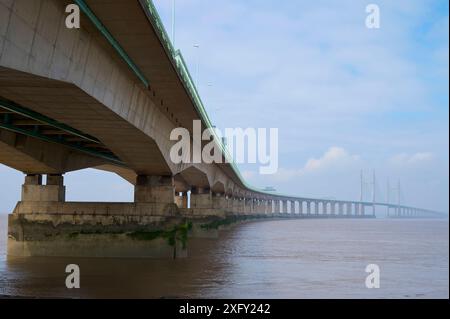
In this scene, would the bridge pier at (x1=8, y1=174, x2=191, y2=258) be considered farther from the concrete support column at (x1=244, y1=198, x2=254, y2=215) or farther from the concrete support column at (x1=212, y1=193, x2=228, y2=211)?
the concrete support column at (x1=244, y1=198, x2=254, y2=215)

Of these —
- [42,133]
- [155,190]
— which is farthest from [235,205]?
[42,133]

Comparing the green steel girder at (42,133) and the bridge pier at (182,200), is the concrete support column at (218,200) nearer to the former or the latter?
the bridge pier at (182,200)

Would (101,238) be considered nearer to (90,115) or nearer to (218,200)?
(90,115)

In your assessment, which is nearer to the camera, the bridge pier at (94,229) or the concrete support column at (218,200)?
the bridge pier at (94,229)

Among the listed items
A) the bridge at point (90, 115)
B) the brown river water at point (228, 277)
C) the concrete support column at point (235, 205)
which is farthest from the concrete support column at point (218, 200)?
the brown river water at point (228, 277)

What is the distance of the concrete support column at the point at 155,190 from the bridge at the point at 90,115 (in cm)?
6

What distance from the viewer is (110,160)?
34.2m

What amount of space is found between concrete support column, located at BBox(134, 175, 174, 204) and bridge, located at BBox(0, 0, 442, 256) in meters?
0.06

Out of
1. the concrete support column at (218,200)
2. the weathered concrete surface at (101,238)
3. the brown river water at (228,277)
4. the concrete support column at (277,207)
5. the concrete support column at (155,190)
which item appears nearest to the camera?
the brown river water at (228,277)

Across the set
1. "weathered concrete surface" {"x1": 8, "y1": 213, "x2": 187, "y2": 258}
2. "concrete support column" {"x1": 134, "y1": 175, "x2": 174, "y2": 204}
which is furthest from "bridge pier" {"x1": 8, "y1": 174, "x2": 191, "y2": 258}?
"concrete support column" {"x1": 134, "y1": 175, "x2": 174, "y2": 204}

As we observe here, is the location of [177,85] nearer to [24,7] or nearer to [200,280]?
[200,280]

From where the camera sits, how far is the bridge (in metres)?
11.8

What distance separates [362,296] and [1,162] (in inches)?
801

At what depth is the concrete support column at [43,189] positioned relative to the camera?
1187 inches
